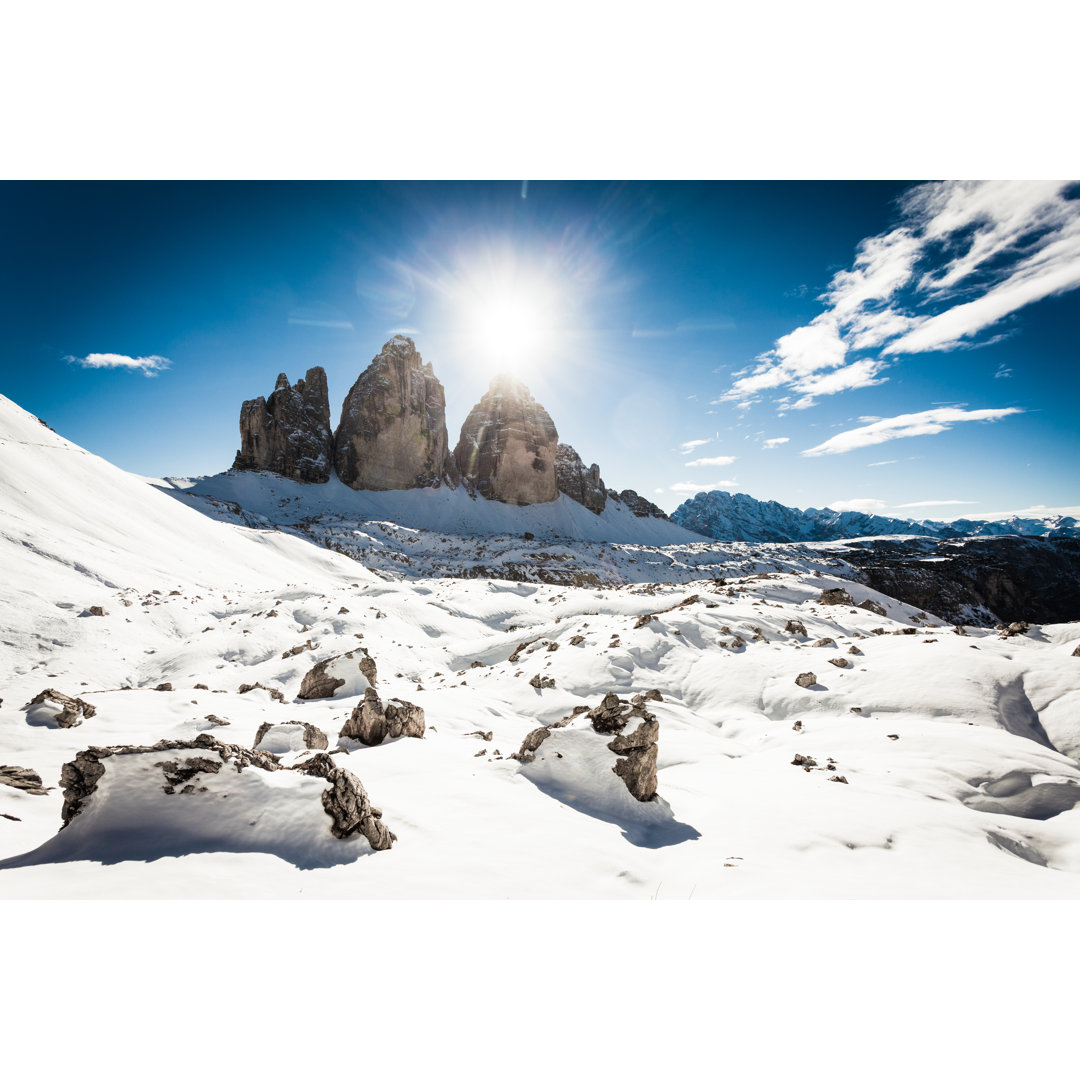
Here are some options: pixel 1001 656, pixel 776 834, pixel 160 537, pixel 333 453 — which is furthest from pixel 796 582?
pixel 333 453

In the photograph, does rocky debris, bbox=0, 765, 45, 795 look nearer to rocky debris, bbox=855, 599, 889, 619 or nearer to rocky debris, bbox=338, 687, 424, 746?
rocky debris, bbox=338, 687, 424, 746

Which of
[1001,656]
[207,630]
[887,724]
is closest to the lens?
[887,724]

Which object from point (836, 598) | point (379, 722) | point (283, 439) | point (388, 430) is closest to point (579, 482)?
point (388, 430)

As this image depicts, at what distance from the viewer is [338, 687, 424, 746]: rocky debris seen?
6.97m

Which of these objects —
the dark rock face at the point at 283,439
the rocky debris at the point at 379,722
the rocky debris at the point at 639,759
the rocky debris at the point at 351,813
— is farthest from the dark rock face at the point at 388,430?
the rocky debris at the point at 351,813

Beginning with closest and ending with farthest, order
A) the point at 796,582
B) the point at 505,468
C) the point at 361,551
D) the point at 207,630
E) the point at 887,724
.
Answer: the point at 887,724 < the point at 207,630 < the point at 796,582 < the point at 361,551 < the point at 505,468

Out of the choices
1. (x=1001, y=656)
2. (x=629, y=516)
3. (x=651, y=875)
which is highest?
(x=629, y=516)

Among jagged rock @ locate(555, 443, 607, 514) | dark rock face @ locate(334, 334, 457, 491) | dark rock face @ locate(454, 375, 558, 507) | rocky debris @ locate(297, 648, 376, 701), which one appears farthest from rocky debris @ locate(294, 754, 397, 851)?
jagged rock @ locate(555, 443, 607, 514)

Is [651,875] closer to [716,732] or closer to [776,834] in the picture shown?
[776,834]

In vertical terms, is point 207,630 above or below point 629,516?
below

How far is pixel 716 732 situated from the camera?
892 centimetres

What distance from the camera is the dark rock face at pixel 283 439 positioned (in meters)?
68.8

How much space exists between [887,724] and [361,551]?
4061 centimetres

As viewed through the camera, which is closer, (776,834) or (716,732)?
(776,834)
